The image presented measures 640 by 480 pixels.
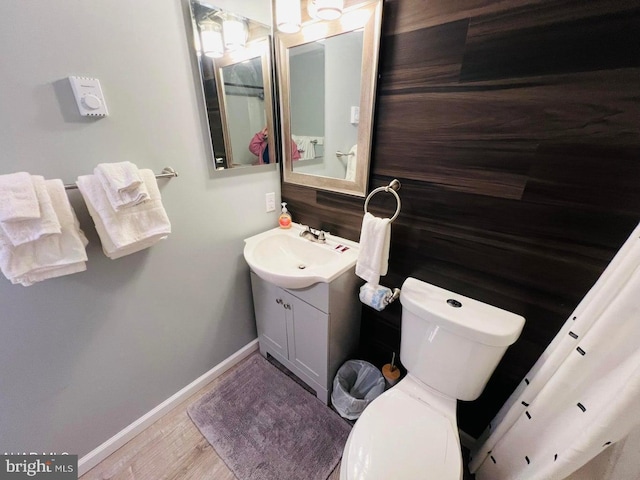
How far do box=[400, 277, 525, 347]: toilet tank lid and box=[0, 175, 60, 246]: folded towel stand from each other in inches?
49.4

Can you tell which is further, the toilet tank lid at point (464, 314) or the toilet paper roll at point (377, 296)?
the toilet paper roll at point (377, 296)

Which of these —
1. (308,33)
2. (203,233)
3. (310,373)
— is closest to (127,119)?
(203,233)

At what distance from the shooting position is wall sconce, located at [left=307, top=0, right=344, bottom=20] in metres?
1.02

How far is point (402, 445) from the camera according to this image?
0.88 metres

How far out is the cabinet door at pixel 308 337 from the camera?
1.27 m

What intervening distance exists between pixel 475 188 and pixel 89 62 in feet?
4.66

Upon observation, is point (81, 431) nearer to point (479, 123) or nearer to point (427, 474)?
point (427, 474)

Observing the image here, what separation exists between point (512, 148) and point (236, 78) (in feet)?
4.03

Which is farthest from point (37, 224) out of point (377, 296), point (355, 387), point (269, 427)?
point (355, 387)

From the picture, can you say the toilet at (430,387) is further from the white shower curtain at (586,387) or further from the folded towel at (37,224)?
the folded towel at (37,224)

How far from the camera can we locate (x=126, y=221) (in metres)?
0.94

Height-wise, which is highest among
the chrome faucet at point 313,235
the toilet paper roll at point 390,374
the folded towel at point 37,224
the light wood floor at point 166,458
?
the folded towel at point 37,224

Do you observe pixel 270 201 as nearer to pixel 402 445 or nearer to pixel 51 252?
pixel 51 252

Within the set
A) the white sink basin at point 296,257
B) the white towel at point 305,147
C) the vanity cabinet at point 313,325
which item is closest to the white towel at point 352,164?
A: the white towel at point 305,147
